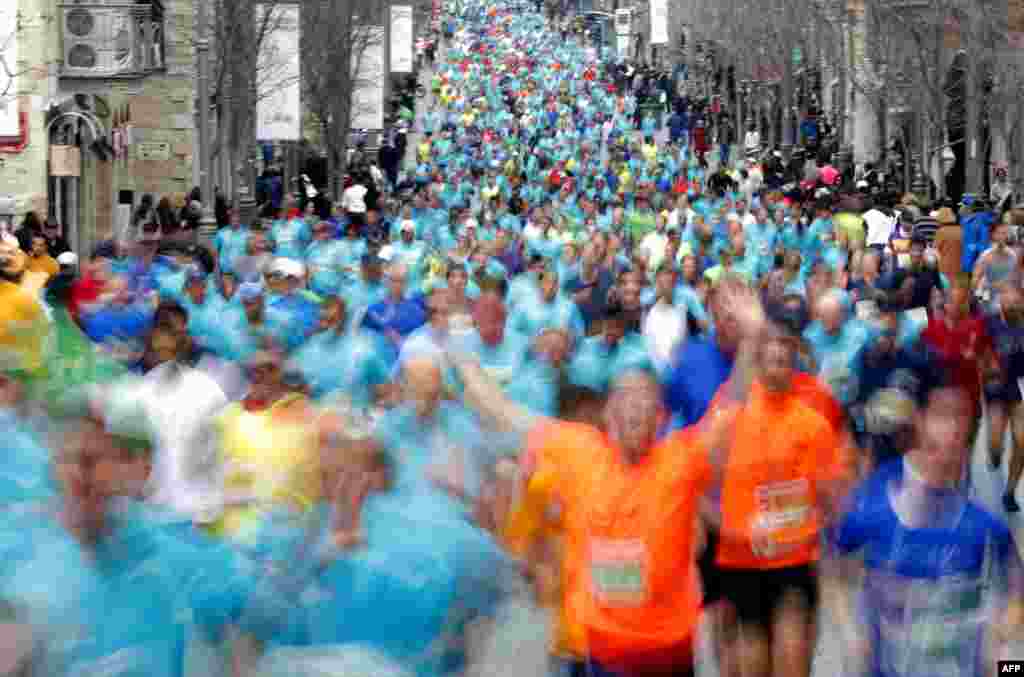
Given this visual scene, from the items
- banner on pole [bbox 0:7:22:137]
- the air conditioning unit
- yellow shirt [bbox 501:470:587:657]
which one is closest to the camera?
yellow shirt [bbox 501:470:587:657]

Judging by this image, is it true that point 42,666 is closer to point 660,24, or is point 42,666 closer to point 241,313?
point 241,313

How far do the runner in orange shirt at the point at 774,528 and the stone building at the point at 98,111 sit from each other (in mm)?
22212

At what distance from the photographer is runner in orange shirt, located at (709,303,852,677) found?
7707 millimetres

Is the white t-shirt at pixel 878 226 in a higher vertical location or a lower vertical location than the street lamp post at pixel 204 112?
lower

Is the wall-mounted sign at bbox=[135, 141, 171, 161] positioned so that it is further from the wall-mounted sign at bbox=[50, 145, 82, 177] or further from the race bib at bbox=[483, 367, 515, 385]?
the race bib at bbox=[483, 367, 515, 385]

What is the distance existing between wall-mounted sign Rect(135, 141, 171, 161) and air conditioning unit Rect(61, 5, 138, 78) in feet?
6.79

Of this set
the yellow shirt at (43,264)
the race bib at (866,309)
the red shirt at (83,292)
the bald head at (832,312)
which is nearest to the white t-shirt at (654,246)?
the yellow shirt at (43,264)

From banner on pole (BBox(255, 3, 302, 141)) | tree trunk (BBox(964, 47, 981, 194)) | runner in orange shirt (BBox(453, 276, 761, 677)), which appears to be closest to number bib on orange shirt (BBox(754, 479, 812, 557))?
runner in orange shirt (BBox(453, 276, 761, 677))

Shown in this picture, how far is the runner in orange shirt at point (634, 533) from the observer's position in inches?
269

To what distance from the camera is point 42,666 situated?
19.1ft

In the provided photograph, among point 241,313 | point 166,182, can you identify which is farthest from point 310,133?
point 241,313

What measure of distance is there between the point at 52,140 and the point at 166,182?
9320 millimetres

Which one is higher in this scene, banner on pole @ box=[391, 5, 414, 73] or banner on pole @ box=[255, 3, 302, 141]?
banner on pole @ box=[391, 5, 414, 73]

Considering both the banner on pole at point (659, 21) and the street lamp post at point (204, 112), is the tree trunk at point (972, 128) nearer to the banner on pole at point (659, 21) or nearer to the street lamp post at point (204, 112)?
the street lamp post at point (204, 112)
